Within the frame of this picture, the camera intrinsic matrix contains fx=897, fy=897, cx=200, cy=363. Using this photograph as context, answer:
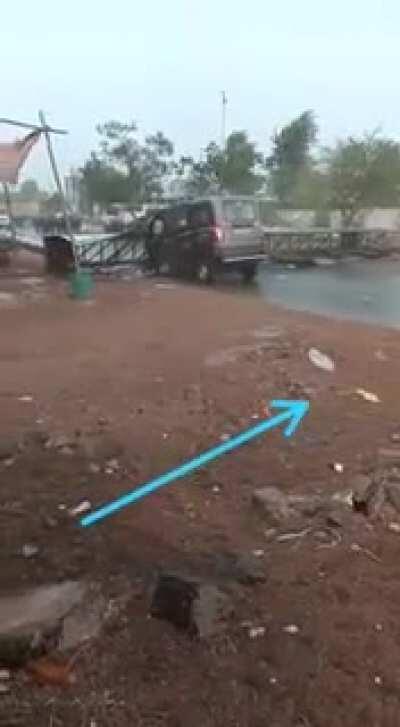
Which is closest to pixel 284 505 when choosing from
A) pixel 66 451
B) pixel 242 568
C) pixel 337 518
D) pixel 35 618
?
pixel 337 518

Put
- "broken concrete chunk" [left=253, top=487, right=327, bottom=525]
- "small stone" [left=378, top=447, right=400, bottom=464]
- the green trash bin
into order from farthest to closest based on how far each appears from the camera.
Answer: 1. the green trash bin
2. "small stone" [left=378, top=447, right=400, bottom=464]
3. "broken concrete chunk" [left=253, top=487, right=327, bottom=525]

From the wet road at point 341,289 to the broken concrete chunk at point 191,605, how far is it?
9.81 m

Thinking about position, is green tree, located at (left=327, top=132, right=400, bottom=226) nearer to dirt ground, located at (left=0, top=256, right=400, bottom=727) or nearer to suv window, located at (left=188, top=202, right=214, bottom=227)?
suv window, located at (left=188, top=202, right=214, bottom=227)

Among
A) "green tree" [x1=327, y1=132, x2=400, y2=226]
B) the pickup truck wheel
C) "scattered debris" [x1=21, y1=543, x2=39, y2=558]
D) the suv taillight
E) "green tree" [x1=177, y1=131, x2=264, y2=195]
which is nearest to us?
"scattered debris" [x1=21, y1=543, x2=39, y2=558]

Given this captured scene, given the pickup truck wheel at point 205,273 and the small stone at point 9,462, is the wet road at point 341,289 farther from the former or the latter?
the small stone at point 9,462

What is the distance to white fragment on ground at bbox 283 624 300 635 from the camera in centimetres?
338

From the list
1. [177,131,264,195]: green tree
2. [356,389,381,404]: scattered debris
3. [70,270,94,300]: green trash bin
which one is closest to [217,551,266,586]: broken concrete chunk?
[356,389,381,404]: scattered debris

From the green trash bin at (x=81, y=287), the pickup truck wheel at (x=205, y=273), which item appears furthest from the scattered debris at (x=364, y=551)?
the pickup truck wheel at (x=205, y=273)

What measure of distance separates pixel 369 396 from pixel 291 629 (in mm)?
4187

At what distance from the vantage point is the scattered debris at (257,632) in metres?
3.34

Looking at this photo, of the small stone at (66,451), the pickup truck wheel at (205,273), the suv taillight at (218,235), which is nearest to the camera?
the small stone at (66,451)

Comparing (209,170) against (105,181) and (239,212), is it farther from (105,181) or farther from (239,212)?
(239,212)
